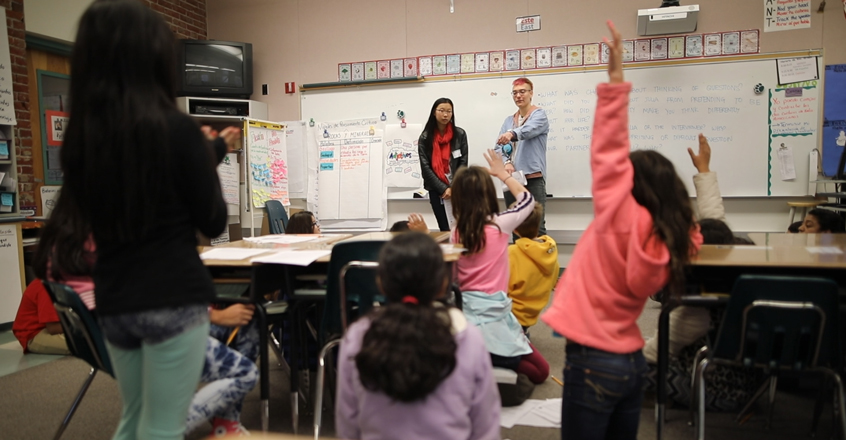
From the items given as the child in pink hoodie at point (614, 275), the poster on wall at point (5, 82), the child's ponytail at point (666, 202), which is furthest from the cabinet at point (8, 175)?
the child's ponytail at point (666, 202)

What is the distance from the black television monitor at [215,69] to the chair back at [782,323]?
5.08m

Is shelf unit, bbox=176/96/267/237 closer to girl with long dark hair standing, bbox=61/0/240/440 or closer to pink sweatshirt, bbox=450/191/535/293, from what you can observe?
pink sweatshirt, bbox=450/191/535/293

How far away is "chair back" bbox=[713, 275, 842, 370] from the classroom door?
16.2 ft

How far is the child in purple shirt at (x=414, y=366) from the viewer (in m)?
1.01

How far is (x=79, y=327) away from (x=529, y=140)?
3.75 m

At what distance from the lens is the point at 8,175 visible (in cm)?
384

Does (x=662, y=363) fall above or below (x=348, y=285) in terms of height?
below

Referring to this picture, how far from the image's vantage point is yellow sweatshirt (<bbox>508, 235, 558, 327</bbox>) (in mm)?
2758

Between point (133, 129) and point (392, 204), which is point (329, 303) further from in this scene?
point (392, 204)

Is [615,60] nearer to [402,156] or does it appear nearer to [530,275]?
[530,275]

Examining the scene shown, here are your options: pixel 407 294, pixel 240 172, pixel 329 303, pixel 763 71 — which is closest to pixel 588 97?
pixel 763 71

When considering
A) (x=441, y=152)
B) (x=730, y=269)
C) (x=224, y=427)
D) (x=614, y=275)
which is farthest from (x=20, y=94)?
(x=730, y=269)

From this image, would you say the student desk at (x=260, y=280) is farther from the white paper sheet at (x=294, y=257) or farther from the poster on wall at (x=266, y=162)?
the poster on wall at (x=266, y=162)

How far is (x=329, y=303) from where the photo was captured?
1.96 meters
